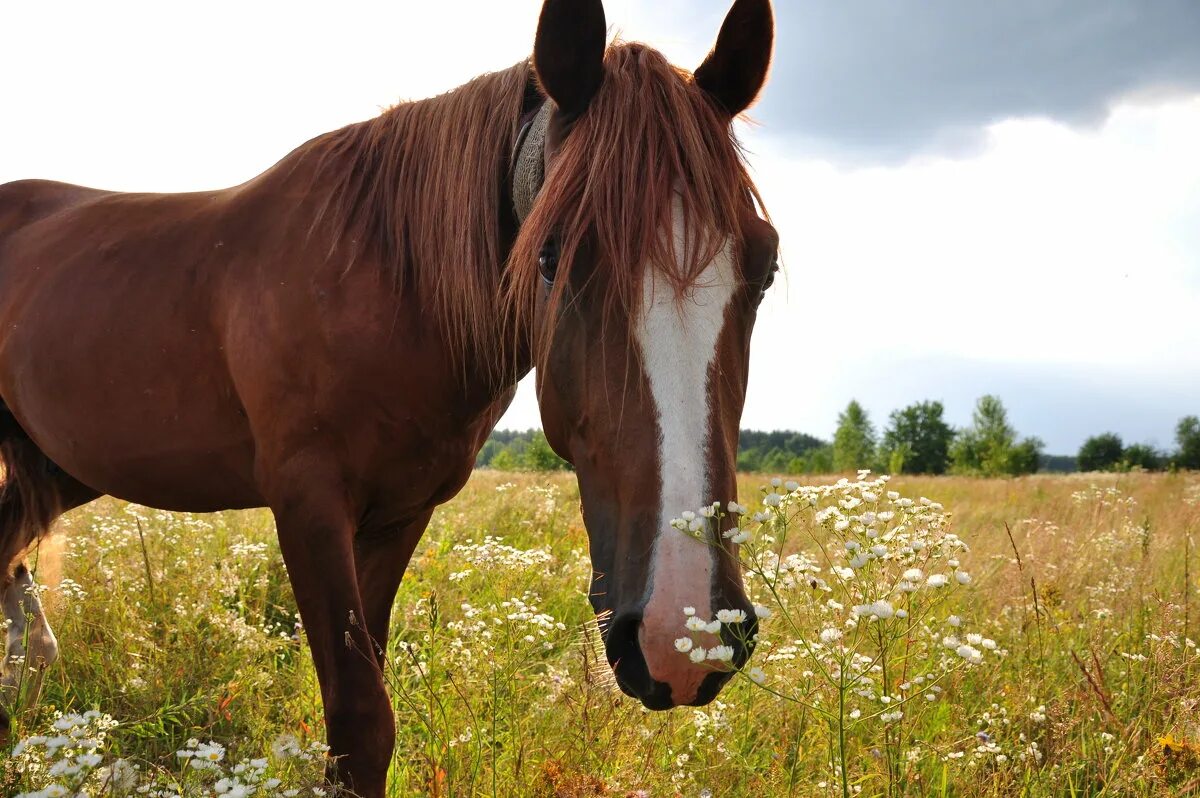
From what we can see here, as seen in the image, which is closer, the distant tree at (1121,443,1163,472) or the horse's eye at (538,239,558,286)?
the horse's eye at (538,239,558,286)

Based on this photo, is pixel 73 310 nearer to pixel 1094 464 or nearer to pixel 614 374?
pixel 614 374

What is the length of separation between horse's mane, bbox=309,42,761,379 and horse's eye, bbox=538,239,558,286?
0.10ft

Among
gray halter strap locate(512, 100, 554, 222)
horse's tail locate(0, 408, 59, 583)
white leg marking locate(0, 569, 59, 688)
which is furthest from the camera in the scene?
horse's tail locate(0, 408, 59, 583)

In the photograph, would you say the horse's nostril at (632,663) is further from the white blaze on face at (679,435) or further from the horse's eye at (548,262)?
the horse's eye at (548,262)

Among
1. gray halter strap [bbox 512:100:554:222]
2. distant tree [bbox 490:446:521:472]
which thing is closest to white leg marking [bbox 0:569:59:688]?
gray halter strap [bbox 512:100:554:222]

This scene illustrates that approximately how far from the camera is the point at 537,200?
1815mm

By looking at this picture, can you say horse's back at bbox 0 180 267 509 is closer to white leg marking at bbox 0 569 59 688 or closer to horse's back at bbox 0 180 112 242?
horse's back at bbox 0 180 112 242

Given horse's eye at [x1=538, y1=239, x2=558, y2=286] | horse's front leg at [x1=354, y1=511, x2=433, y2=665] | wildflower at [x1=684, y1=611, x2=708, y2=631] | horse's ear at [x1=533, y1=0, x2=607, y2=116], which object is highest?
horse's ear at [x1=533, y1=0, x2=607, y2=116]

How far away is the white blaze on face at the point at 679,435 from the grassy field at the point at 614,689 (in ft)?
0.56

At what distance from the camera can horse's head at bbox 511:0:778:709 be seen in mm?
1420

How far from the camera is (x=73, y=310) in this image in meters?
2.71

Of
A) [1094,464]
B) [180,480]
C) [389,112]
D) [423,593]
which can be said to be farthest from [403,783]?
[1094,464]

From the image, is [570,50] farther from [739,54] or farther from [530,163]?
[739,54]

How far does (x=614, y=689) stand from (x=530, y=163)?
1439 millimetres
